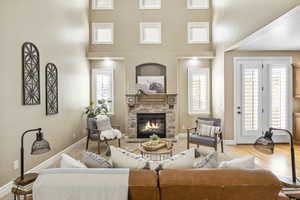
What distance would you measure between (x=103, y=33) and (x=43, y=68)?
3.56 meters

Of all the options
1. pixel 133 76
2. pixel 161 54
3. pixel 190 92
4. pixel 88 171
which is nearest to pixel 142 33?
pixel 161 54

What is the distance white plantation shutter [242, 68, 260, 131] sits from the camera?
18.8 ft

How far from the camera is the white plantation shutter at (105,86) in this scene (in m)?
7.00

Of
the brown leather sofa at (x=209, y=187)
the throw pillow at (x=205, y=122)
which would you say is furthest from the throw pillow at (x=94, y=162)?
the throw pillow at (x=205, y=122)

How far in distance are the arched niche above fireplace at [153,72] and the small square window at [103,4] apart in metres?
2.36

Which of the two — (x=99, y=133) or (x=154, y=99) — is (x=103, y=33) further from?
(x=99, y=133)

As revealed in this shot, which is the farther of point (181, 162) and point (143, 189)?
point (181, 162)

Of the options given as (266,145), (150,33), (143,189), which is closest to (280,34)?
(266,145)

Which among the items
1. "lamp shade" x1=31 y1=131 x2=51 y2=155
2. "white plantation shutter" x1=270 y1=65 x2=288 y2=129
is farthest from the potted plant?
"white plantation shutter" x1=270 y1=65 x2=288 y2=129

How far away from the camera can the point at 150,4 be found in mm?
7074

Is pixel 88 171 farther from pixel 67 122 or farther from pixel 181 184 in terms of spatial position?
pixel 67 122

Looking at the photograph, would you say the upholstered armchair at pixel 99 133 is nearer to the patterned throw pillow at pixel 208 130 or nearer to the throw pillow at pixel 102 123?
the throw pillow at pixel 102 123

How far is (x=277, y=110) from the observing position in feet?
18.8

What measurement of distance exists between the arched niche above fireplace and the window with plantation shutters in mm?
918
